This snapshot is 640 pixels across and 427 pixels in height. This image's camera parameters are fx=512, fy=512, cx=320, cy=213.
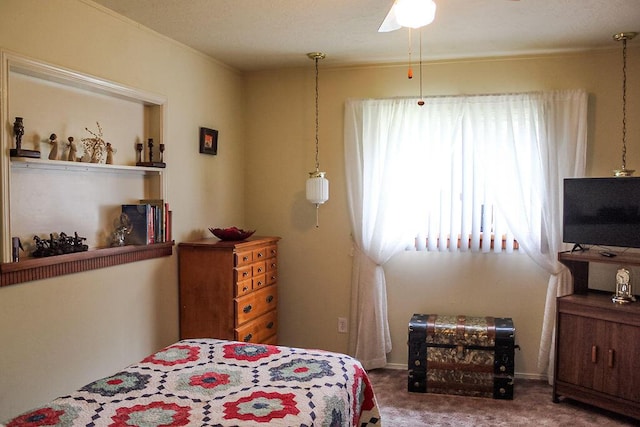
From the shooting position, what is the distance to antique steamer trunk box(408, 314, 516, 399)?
3498mm

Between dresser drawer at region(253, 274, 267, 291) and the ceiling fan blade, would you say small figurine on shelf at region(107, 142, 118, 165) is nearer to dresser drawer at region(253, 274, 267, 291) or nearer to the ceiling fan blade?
dresser drawer at region(253, 274, 267, 291)

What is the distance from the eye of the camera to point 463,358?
3.56m

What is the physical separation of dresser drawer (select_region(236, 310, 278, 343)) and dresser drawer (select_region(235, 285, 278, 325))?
0.04 metres

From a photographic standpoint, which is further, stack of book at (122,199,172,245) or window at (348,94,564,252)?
window at (348,94,564,252)

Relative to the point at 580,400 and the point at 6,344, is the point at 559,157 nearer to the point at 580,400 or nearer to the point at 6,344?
the point at 580,400

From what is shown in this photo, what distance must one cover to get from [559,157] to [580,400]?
1.67 meters

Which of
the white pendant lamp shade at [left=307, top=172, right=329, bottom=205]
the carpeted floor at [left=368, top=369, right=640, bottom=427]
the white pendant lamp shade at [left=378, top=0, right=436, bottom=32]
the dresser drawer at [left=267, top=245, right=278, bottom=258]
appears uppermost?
the white pendant lamp shade at [left=378, top=0, right=436, bottom=32]

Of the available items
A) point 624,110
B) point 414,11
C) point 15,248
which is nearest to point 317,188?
point 414,11

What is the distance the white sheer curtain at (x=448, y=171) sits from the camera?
12.2ft

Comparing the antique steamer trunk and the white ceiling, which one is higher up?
the white ceiling

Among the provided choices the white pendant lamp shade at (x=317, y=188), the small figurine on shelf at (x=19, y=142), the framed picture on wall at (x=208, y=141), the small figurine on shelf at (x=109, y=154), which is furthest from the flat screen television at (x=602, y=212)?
the small figurine on shelf at (x=19, y=142)

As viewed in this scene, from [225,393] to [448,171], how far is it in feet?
8.47

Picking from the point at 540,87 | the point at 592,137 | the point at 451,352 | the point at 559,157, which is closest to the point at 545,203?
the point at 559,157

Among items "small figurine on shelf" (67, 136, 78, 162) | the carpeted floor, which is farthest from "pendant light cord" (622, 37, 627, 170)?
"small figurine on shelf" (67, 136, 78, 162)
